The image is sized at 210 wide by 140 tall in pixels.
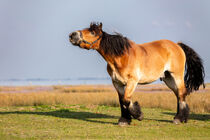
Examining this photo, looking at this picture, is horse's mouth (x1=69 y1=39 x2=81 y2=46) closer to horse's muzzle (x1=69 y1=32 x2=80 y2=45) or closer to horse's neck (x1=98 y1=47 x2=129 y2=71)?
horse's muzzle (x1=69 y1=32 x2=80 y2=45)

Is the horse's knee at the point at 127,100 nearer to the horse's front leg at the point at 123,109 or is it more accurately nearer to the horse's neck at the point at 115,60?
the horse's front leg at the point at 123,109

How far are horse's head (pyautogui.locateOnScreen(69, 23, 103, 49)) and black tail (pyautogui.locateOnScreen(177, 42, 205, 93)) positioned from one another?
146 inches

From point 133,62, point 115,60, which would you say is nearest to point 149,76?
point 133,62

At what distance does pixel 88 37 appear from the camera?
33.2ft

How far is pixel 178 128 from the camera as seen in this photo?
400 inches

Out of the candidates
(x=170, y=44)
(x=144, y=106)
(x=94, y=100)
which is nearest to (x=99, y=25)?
(x=170, y=44)

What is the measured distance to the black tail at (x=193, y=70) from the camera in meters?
12.3

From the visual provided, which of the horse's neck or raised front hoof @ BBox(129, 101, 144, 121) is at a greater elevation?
the horse's neck

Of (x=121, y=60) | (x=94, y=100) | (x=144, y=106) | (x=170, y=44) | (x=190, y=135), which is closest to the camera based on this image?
(x=190, y=135)

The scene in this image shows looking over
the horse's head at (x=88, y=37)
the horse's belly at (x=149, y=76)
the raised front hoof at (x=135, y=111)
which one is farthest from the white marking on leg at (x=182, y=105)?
the horse's head at (x=88, y=37)

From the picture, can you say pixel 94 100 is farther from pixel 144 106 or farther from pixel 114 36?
pixel 114 36

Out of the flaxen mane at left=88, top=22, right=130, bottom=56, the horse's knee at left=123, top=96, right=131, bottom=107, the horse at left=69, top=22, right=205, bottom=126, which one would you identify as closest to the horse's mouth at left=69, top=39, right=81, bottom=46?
the horse at left=69, top=22, right=205, bottom=126

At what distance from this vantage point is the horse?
9.96 meters

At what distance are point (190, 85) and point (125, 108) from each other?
332cm
